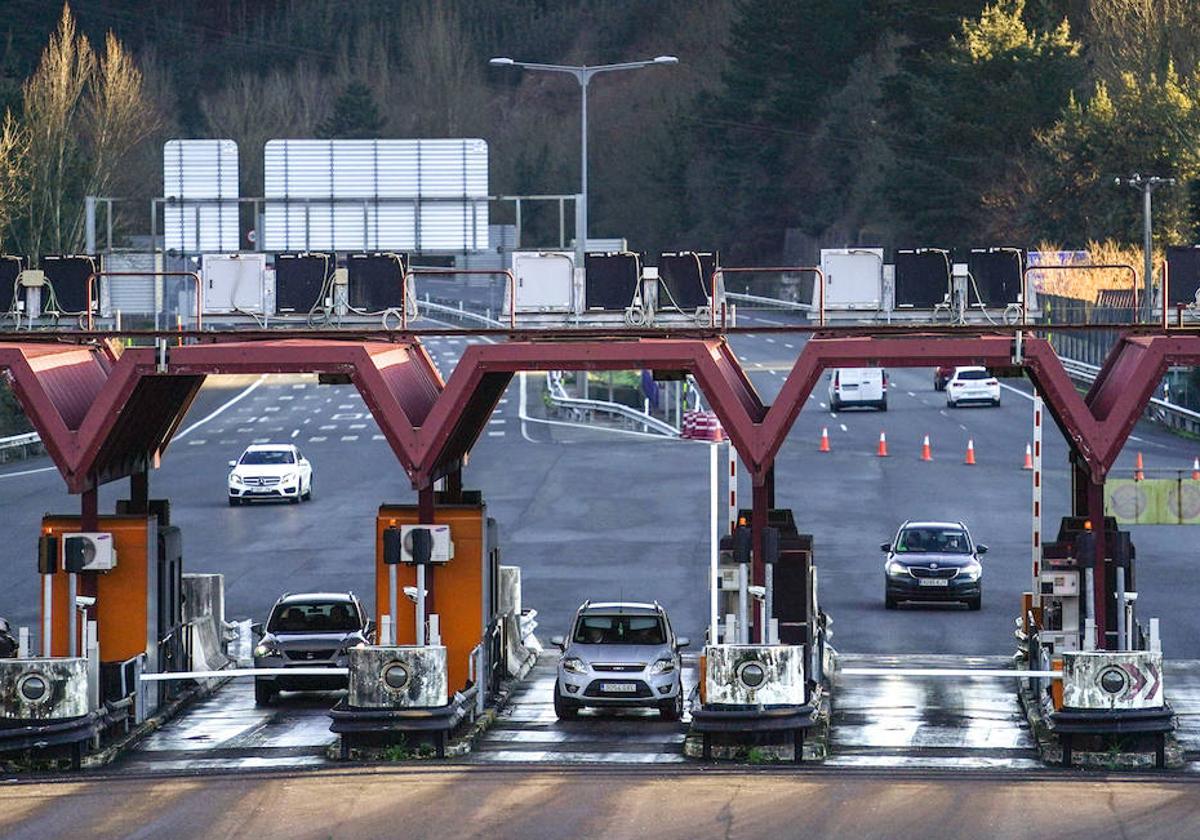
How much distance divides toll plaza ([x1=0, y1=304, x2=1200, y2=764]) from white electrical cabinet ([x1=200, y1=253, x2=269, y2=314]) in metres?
0.77

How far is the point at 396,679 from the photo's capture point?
81.5 feet

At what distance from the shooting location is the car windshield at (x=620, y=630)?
28250 mm

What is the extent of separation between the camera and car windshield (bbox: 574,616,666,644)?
28.2 meters

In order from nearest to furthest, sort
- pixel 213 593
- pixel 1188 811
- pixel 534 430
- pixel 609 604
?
1. pixel 1188 811
2. pixel 609 604
3. pixel 213 593
4. pixel 534 430

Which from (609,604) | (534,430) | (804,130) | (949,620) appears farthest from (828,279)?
(804,130)

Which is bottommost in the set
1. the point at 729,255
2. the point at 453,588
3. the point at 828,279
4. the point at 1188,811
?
the point at 1188,811

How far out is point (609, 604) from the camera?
29.2 m

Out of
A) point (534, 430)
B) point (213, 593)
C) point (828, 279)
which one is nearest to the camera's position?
point (828, 279)

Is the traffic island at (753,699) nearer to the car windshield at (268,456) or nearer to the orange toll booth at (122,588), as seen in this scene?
the orange toll booth at (122,588)

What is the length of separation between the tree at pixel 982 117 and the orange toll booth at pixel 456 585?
7673cm

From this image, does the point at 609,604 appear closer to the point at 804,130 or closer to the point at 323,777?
the point at 323,777

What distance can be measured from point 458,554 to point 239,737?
10.6ft

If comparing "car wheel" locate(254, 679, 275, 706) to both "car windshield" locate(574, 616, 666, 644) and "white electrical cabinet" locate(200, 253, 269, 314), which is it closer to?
"car windshield" locate(574, 616, 666, 644)

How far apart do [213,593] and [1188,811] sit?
14672 mm
